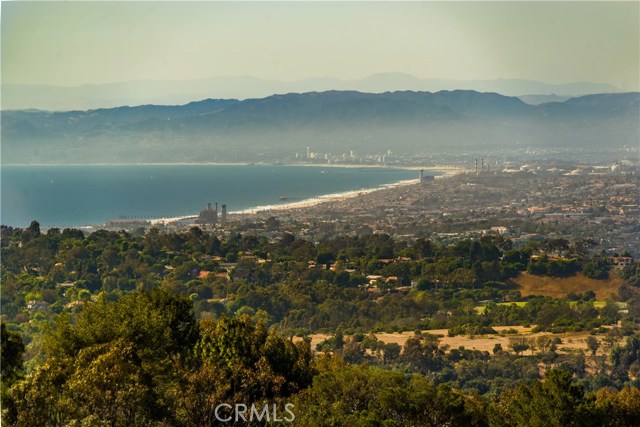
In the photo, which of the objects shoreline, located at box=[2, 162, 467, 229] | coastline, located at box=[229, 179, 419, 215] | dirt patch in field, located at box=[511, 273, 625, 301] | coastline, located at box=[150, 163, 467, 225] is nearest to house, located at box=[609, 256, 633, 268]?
dirt patch in field, located at box=[511, 273, 625, 301]

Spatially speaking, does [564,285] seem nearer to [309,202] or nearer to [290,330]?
[290,330]

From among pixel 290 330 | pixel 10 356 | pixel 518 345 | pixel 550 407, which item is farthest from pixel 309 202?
pixel 10 356

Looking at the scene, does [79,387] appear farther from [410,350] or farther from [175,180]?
[175,180]

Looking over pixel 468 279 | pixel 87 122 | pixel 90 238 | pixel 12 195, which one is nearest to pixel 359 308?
pixel 468 279

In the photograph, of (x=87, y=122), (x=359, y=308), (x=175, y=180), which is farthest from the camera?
(x=87, y=122)

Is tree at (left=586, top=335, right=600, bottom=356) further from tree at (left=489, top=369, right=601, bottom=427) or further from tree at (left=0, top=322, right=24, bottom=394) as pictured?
tree at (left=0, top=322, right=24, bottom=394)
